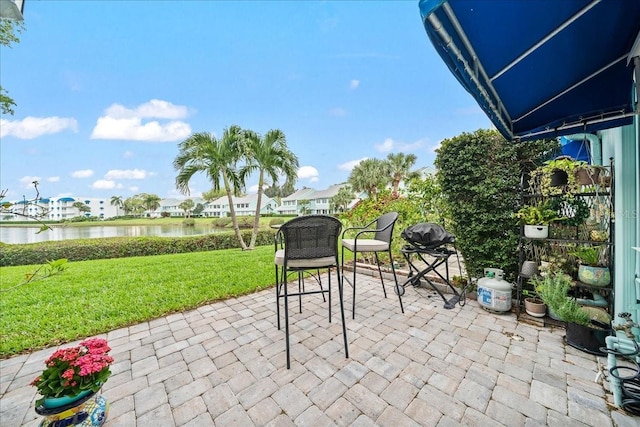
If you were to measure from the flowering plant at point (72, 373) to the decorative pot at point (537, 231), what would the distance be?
378cm

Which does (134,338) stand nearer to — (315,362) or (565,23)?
(315,362)

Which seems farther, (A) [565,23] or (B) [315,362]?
(B) [315,362]

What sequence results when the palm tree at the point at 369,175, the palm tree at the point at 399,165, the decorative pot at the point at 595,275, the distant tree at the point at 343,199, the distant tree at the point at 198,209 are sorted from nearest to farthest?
the decorative pot at the point at 595,275 < the palm tree at the point at 399,165 < the palm tree at the point at 369,175 < the distant tree at the point at 343,199 < the distant tree at the point at 198,209

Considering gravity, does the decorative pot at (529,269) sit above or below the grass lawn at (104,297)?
above

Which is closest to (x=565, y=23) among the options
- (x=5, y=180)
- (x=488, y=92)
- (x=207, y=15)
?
(x=488, y=92)

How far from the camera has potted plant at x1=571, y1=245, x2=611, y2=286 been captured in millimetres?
2205

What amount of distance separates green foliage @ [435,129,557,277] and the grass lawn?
3.13 metres

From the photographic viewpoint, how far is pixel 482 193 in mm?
3088

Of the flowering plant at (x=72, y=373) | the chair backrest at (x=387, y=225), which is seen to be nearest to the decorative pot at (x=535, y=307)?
the chair backrest at (x=387, y=225)

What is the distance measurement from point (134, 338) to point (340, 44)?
965 cm

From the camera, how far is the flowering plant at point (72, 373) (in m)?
1.27

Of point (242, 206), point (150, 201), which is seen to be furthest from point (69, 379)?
point (150, 201)

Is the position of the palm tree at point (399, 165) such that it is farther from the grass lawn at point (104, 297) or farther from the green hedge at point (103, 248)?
the grass lawn at point (104, 297)

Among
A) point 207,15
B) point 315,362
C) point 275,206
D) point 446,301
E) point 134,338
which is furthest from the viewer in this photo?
point 275,206
